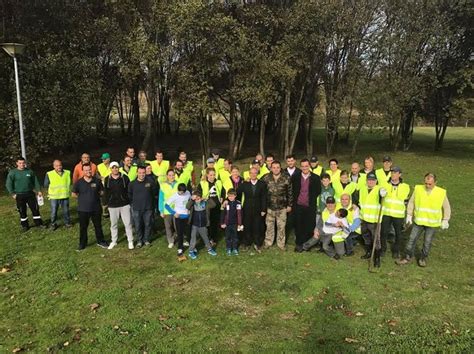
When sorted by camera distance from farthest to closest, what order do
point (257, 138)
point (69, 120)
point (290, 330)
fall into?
point (257, 138)
point (69, 120)
point (290, 330)

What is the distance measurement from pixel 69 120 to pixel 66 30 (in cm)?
468

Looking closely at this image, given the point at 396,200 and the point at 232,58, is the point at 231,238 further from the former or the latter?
the point at 232,58

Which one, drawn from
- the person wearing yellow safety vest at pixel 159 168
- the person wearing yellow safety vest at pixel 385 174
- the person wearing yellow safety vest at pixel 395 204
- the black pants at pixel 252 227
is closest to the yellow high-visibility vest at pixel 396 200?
the person wearing yellow safety vest at pixel 395 204

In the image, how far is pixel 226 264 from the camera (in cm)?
846

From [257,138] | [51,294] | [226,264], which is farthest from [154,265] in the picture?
[257,138]

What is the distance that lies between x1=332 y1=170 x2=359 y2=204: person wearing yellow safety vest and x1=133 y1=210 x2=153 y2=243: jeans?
178 inches

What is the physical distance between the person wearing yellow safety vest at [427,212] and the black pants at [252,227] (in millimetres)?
3064

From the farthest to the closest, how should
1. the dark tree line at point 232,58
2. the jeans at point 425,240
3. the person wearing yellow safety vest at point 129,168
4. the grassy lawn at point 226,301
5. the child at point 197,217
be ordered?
the dark tree line at point 232,58, the person wearing yellow safety vest at point 129,168, the child at point 197,217, the jeans at point 425,240, the grassy lawn at point 226,301

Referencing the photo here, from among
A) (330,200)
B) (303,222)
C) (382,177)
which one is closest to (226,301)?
(303,222)

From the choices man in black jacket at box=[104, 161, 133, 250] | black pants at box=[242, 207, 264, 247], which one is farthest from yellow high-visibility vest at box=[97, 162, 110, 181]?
black pants at box=[242, 207, 264, 247]

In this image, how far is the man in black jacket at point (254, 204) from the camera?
894 centimetres

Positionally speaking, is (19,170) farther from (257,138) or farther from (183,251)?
(257,138)

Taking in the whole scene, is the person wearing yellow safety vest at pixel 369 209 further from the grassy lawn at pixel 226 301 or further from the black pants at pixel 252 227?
the black pants at pixel 252 227

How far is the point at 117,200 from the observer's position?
30.1 ft
